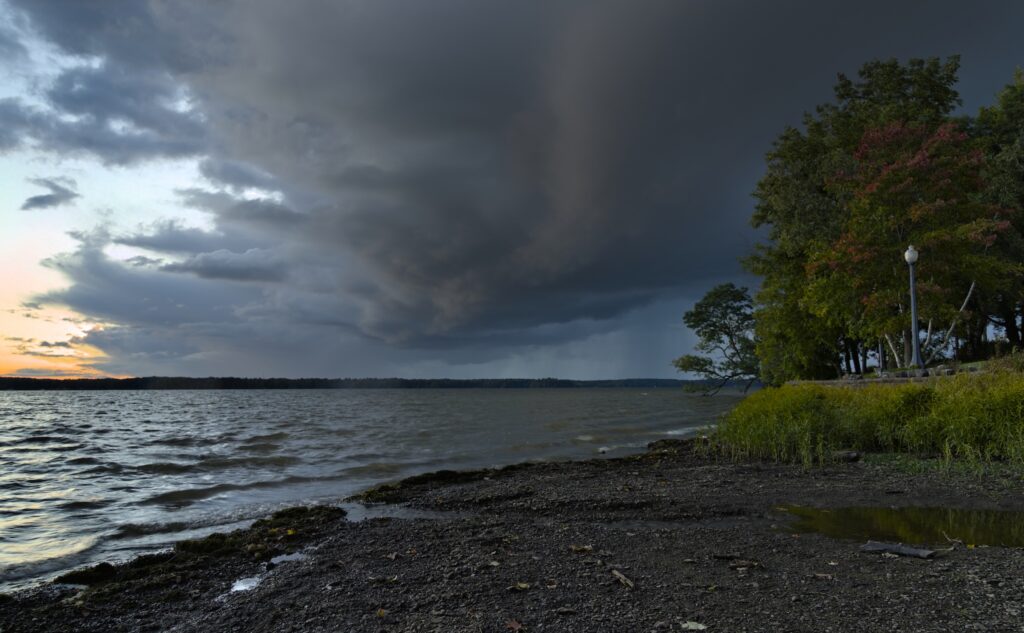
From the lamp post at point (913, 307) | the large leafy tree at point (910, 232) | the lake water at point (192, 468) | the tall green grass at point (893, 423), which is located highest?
the large leafy tree at point (910, 232)

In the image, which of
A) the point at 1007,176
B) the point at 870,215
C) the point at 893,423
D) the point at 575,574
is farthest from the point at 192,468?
the point at 1007,176

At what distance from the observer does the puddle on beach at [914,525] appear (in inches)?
277

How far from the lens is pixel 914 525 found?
7734mm

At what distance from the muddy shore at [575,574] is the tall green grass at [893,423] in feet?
6.42

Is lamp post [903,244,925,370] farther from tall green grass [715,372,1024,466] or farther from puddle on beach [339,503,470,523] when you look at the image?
puddle on beach [339,503,470,523]

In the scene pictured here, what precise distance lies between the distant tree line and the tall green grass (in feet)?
29.3

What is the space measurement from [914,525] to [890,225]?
20.3 meters

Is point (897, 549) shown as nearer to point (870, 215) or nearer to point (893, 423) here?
point (893, 423)

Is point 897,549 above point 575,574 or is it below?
above

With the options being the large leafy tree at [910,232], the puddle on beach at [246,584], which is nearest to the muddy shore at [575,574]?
the puddle on beach at [246,584]

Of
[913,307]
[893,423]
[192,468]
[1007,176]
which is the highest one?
[1007,176]

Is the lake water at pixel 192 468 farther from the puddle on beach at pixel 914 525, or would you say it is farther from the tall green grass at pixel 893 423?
the puddle on beach at pixel 914 525

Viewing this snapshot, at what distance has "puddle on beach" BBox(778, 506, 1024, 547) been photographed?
704 cm

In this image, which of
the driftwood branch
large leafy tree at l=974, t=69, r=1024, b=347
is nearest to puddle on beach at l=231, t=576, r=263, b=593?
the driftwood branch
